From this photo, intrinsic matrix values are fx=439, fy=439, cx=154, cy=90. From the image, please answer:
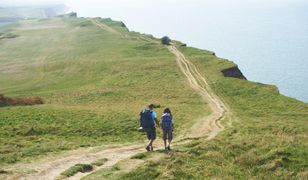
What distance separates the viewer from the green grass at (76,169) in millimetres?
21480

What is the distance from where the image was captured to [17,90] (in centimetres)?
6775

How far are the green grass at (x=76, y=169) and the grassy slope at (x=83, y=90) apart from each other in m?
4.53

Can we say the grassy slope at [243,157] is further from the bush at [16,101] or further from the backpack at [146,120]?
the bush at [16,101]

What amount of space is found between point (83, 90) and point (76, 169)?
4233 cm

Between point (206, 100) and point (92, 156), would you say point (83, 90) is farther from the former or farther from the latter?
point (92, 156)

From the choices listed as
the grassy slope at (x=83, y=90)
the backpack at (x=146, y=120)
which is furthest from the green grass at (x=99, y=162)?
the grassy slope at (x=83, y=90)

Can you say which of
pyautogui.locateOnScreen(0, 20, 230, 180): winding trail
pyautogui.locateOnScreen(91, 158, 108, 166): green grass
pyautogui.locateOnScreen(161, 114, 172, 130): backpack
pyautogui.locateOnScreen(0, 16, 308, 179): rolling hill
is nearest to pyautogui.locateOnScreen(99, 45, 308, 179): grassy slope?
pyautogui.locateOnScreen(0, 16, 308, 179): rolling hill

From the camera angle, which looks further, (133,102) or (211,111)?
(133,102)

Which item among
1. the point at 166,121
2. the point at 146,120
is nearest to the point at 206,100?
the point at 166,121

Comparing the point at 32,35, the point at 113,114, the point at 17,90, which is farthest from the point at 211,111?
the point at 32,35

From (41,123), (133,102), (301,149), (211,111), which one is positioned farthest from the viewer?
(133,102)

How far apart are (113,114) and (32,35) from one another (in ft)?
368

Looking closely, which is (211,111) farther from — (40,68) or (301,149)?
(40,68)

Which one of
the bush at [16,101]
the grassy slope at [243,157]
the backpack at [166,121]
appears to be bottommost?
the grassy slope at [243,157]
